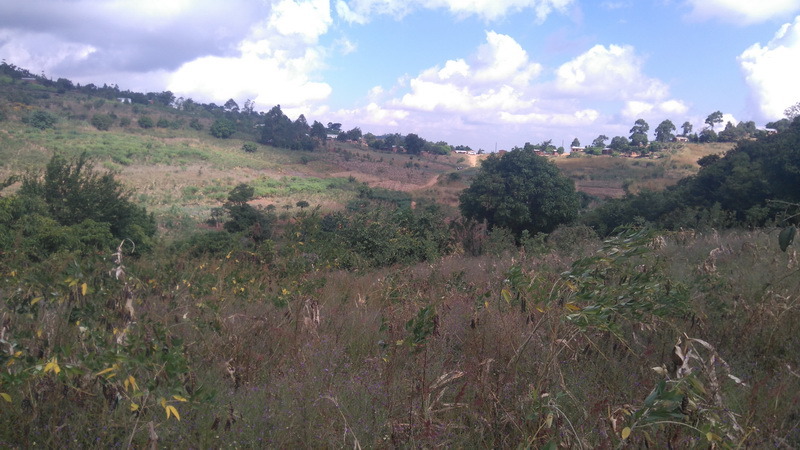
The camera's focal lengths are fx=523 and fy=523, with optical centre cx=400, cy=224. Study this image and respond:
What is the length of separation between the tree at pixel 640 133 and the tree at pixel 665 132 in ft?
5.85

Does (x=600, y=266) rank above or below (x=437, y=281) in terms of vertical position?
above

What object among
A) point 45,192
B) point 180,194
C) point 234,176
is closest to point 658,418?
point 45,192

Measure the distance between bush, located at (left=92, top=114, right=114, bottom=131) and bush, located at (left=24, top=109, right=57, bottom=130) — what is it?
13.4ft

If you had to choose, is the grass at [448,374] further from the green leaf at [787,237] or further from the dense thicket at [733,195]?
the dense thicket at [733,195]

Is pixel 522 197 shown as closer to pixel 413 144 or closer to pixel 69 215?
pixel 69 215

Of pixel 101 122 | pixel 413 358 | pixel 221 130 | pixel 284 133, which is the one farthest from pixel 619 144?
pixel 413 358

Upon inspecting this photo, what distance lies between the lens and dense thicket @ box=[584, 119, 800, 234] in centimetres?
1423

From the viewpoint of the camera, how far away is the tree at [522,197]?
19.1 meters

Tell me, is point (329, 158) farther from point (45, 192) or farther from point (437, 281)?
point (437, 281)

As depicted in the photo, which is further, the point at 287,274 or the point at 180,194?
the point at 180,194

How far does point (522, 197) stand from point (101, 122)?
4721cm

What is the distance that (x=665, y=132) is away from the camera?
209 ft

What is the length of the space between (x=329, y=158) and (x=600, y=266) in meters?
53.6

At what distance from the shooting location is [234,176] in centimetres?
4125
